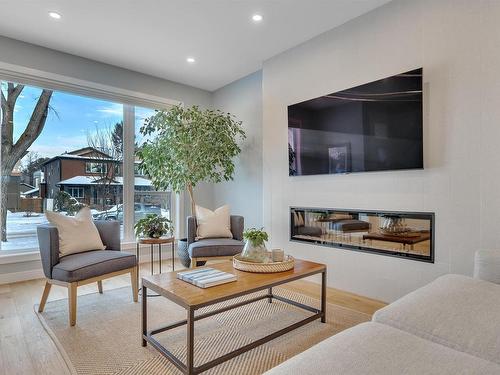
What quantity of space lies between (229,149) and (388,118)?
2.03 meters

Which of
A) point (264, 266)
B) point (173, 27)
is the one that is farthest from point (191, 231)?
point (173, 27)

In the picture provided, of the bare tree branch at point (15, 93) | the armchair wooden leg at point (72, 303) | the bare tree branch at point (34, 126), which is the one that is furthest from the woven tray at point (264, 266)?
the bare tree branch at point (15, 93)

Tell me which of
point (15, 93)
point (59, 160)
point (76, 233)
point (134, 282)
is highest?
point (15, 93)

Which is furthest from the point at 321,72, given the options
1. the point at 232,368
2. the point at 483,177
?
the point at 232,368

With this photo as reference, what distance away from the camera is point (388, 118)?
8.70 feet

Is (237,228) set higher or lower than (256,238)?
lower

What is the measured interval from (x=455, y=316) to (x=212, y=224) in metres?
2.61

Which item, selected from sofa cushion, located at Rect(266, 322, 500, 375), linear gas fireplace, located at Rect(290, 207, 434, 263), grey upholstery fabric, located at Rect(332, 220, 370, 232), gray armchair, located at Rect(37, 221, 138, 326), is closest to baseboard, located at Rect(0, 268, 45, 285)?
gray armchair, located at Rect(37, 221, 138, 326)

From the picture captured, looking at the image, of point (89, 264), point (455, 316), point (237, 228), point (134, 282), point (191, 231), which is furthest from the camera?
point (237, 228)

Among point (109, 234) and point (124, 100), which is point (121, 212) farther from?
point (124, 100)

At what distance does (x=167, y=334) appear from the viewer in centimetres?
212

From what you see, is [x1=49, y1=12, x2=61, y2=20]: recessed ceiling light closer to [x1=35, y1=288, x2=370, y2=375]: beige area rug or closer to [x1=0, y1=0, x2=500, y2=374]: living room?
[x1=0, y1=0, x2=500, y2=374]: living room

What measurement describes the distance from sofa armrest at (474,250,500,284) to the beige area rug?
87cm

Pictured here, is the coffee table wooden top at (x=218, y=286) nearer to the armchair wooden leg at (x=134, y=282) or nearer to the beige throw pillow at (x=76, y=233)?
the armchair wooden leg at (x=134, y=282)
